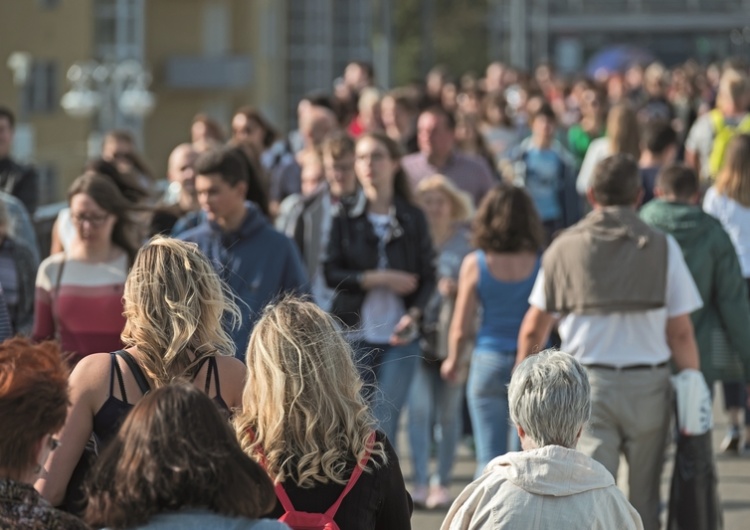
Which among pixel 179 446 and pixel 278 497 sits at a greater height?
pixel 179 446

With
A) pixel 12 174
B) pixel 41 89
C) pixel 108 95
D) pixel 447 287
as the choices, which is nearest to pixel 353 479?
pixel 447 287

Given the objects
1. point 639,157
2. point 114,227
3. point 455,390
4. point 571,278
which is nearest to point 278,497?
point 571,278

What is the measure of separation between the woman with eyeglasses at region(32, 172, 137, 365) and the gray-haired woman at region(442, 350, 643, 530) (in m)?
2.90

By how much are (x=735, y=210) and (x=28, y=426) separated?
691cm

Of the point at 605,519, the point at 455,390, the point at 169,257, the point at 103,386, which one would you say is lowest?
the point at 455,390

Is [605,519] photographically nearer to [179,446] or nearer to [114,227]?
[179,446]

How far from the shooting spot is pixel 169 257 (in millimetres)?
4613

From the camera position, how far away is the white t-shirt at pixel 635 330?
268 inches

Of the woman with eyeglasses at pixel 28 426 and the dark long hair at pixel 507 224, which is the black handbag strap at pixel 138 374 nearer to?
the woman with eyeglasses at pixel 28 426

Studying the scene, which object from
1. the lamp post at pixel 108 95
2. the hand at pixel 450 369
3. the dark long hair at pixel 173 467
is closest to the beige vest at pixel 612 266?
the hand at pixel 450 369

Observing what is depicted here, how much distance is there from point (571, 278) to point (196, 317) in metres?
2.61

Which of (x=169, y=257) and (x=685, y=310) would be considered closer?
(x=169, y=257)

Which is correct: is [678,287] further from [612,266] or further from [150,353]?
[150,353]

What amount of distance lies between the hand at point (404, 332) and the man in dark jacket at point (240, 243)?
4.24 ft
